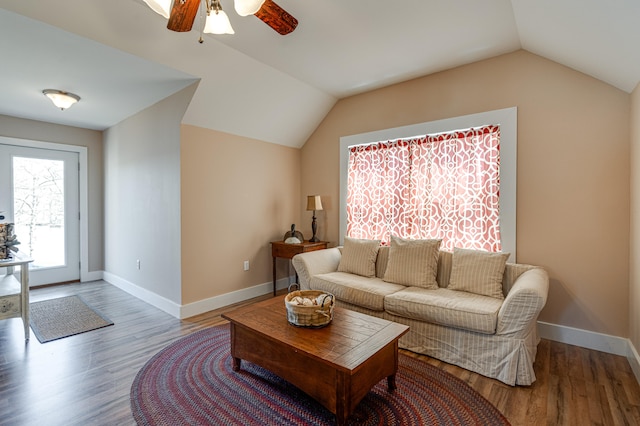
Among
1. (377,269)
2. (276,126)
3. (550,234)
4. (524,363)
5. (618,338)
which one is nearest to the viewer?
(524,363)

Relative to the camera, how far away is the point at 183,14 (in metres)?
1.75

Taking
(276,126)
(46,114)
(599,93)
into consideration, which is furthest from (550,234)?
(46,114)

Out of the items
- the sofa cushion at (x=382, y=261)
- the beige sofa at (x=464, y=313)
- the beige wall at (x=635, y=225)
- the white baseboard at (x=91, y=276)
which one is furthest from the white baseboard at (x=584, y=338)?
the white baseboard at (x=91, y=276)

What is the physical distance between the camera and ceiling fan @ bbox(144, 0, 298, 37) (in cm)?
159

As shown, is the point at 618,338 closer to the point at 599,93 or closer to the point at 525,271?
the point at 525,271

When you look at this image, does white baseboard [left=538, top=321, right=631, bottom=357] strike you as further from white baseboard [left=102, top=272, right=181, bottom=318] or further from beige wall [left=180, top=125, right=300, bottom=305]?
white baseboard [left=102, top=272, right=181, bottom=318]

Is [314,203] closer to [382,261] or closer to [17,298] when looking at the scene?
[382,261]

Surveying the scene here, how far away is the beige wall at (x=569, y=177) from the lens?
2.49 metres

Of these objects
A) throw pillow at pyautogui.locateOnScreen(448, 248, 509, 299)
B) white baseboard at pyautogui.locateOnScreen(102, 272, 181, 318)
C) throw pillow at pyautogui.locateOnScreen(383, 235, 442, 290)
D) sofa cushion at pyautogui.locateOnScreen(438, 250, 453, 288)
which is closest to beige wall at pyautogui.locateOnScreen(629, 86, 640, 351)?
throw pillow at pyautogui.locateOnScreen(448, 248, 509, 299)

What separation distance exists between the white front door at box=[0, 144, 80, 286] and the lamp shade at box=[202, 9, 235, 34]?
169 inches

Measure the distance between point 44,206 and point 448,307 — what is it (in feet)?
18.1

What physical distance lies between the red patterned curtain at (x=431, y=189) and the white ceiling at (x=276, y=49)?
789 millimetres

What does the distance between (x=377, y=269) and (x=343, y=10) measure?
8.09 ft

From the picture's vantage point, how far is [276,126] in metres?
4.07
